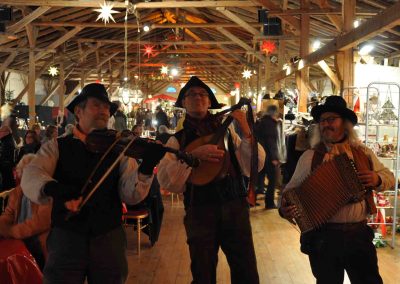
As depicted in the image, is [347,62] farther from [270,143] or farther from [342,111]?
[342,111]

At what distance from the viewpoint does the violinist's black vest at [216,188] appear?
270 centimetres

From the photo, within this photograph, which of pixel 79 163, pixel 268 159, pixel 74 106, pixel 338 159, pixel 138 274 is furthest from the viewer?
pixel 268 159

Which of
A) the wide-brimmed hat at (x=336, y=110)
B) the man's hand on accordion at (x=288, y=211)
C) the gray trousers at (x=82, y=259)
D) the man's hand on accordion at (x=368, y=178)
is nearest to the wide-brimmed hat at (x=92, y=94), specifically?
the gray trousers at (x=82, y=259)

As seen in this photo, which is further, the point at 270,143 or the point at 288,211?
the point at 270,143

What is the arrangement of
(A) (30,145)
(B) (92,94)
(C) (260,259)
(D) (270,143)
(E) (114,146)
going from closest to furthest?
(E) (114,146) < (B) (92,94) < (C) (260,259) < (A) (30,145) < (D) (270,143)

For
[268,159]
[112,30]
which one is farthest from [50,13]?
[268,159]

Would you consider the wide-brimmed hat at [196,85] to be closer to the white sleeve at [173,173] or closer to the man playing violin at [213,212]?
the man playing violin at [213,212]

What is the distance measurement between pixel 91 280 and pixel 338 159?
4.74ft

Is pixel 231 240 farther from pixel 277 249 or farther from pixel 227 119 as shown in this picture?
pixel 277 249

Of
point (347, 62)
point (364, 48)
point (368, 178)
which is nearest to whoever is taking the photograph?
point (368, 178)

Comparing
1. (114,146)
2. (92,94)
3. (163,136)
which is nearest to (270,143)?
(163,136)

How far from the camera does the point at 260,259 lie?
5035 mm

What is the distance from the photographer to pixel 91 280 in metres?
2.29

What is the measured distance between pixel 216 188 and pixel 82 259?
84 cm
